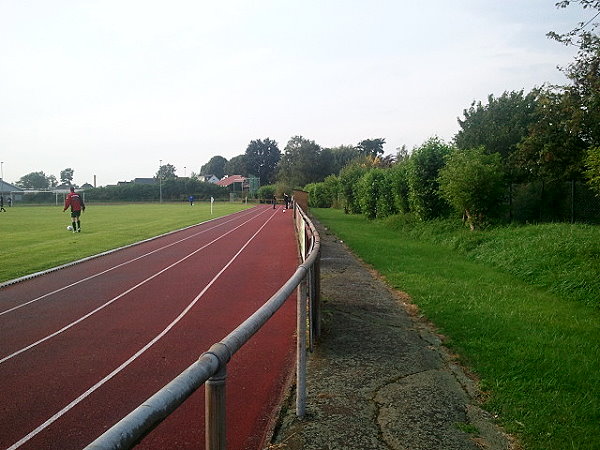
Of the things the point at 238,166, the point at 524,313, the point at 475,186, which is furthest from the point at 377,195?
the point at 238,166

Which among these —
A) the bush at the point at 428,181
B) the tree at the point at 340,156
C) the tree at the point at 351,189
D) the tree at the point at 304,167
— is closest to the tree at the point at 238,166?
the tree at the point at 304,167

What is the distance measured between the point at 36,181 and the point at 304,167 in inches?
3906

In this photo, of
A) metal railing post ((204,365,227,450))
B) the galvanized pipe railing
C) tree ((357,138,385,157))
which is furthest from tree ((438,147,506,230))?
tree ((357,138,385,157))

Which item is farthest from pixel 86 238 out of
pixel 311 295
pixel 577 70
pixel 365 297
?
pixel 577 70

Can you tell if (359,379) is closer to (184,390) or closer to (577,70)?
(184,390)

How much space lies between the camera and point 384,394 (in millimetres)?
4758

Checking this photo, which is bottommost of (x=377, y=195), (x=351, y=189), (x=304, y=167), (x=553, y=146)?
(x=377, y=195)

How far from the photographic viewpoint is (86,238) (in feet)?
66.4

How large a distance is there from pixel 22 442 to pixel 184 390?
313 cm

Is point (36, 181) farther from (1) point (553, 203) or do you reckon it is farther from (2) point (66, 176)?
(1) point (553, 203)

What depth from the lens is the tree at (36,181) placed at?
15412cm

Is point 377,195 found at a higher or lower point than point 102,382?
higher

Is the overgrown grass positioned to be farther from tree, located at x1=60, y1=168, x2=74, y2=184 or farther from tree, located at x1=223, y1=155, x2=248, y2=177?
tree, located at x1=60, y1=168, x2=74, y2=184

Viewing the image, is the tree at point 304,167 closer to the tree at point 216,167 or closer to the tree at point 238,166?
the tree at point 238,166
